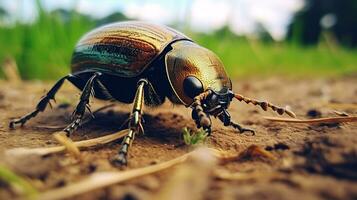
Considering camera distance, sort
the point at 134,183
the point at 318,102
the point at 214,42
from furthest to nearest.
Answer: the point at 214,42, the point at 318,102, the point at 134,183

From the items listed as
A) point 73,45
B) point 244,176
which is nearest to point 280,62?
point 73,45

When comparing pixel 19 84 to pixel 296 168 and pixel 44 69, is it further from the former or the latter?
pixel 296 168

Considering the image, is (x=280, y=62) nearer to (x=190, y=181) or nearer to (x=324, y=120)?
(x=324, y=120)

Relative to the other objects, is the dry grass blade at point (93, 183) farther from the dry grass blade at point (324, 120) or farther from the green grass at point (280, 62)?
the green grass at point (280, 62)

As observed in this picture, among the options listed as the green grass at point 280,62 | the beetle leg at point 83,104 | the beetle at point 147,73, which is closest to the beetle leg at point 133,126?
the beetle at point 147,73

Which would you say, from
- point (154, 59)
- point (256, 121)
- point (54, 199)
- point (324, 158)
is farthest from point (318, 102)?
point (54, 199)

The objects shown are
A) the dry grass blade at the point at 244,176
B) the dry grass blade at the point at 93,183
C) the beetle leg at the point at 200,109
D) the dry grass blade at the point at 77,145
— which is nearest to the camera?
the dry grass blade at the point at 93,183

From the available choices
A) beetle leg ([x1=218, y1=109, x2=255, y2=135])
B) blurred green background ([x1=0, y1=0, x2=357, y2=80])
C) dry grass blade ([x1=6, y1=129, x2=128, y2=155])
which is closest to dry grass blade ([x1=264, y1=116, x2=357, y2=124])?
beetle leg ([x1=218, y1=109, x2=255, y2=135])
